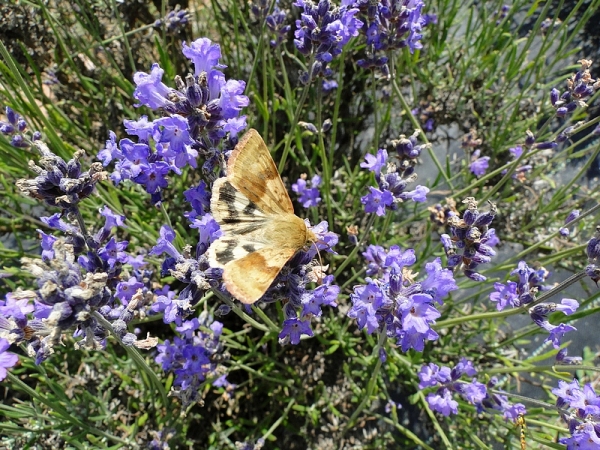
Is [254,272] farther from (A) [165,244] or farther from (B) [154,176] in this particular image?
(B) [154,176]

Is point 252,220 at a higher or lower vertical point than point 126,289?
higher

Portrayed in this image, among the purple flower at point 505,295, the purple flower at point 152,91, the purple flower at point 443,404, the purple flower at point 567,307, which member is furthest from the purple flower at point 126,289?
the purple flower at point 567,307

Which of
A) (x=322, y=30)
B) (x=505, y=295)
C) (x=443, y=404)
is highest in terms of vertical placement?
(x=322, y=30)

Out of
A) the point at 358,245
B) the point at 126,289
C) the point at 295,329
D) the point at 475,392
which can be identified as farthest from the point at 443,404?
the point at 126,289

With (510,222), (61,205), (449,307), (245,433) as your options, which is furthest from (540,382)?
(61,205)

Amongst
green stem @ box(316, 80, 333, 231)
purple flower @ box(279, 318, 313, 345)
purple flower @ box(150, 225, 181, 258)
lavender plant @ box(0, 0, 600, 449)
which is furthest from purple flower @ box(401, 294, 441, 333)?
green stem @ box(316, 80, 333, 231)

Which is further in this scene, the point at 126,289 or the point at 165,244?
the point at 126,289

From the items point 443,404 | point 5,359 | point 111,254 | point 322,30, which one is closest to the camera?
point 5,359
